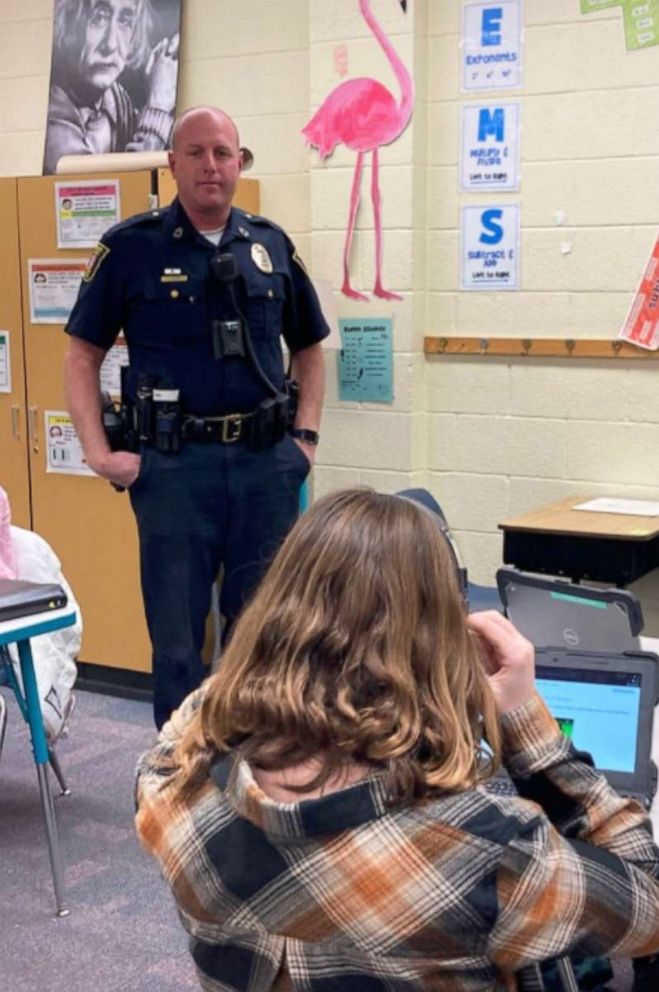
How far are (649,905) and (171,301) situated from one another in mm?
2122

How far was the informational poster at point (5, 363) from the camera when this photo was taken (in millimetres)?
4113

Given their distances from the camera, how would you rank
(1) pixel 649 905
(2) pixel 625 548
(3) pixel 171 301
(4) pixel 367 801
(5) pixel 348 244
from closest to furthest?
1. (4) pixel 367 801
2. (1) pixel 649 905
3. (3) pixel 171 301
4. (2) pixel 625 548
5. (5) pixel 348 244

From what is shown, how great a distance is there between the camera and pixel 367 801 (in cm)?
108

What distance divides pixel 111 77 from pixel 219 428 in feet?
6.08

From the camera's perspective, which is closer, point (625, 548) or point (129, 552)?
point (625, 548)

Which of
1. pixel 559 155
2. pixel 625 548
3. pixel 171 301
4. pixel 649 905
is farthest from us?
pixel 559 155

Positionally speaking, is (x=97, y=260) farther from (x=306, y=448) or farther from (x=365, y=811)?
(x=365, y=811)

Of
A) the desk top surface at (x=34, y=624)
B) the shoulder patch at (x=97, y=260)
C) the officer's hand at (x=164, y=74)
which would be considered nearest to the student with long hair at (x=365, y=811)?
the desk top surface at (x=34, y=624)

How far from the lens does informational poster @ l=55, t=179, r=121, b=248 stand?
151 inches

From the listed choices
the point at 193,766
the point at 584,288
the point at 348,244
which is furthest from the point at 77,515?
the point at 193,766

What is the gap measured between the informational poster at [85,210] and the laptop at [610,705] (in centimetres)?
258

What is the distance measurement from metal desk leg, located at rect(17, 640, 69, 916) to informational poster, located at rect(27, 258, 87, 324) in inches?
65.0

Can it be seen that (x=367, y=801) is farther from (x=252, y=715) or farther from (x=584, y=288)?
(x=584, y=288)

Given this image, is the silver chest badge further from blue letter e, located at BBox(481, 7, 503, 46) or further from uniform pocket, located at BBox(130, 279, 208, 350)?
blue letter e, located at BBox(481, 7, 503, 46)
